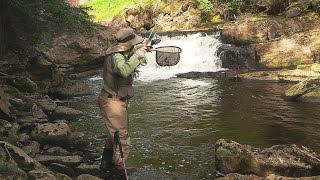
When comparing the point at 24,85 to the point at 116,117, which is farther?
the point at 24,85

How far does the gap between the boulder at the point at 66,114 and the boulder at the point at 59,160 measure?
4.13 metres

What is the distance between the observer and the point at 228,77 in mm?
18781

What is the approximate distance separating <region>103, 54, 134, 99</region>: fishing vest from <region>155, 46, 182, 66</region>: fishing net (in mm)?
681

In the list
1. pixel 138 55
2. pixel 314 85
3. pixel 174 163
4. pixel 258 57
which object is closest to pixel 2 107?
pixel 174 163

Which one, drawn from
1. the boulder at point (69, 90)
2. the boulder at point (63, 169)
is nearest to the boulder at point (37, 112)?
the boulder at point (69, 90)

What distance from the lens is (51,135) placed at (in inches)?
314

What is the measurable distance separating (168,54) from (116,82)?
95 cm

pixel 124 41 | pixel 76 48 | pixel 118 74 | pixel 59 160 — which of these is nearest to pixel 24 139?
pixel 59 160

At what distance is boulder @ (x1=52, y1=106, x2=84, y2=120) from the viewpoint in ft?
36.4

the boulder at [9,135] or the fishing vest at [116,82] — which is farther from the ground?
the fishing vest at [116,82]

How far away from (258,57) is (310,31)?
10.4 ft

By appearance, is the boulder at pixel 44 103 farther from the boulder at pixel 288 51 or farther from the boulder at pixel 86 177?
the boulder at pixel 288 51

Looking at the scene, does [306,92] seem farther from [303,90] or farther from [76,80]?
[76,80]

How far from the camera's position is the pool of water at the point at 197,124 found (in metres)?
7.75
